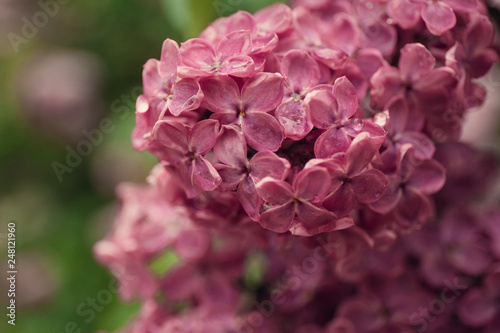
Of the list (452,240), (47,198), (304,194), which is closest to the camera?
(304,194)

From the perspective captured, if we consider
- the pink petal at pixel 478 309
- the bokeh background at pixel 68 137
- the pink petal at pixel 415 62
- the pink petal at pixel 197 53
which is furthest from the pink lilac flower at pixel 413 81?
the bokeh background at pixel 68 137

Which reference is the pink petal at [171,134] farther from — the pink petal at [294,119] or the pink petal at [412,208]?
the pink petal at [412,208]

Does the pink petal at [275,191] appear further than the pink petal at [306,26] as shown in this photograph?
No

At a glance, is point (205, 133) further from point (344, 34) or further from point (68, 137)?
point (68, 137)

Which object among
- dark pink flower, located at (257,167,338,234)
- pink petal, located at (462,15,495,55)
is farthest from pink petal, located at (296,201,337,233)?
pink petal, located at (462,15,495,55)

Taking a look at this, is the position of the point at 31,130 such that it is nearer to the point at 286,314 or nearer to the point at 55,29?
the point at 55,29

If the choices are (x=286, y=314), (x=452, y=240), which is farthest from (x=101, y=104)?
(x=452, y=240)

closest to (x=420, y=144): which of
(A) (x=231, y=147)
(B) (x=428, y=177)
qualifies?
(B) (x=428, y=177)
